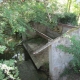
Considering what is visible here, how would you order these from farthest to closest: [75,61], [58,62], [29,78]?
[29,78], [58,62], [75,61]

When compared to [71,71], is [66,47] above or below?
above

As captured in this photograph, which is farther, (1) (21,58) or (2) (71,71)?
(1) (21,58)

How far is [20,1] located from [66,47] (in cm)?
313

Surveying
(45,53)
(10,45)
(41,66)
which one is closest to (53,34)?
(45,53)

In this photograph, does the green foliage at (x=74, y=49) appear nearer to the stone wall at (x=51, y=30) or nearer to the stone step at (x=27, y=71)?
the stone wall at (x=51, y=30)

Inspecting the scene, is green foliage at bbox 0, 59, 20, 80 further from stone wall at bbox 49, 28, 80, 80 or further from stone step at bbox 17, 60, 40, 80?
stone step at bbox 17, 60, 40, 80

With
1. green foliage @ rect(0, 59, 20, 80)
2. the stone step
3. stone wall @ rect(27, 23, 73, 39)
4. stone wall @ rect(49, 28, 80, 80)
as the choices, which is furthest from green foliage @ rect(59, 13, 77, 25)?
green foliage @ rect(0, 59, 20, 80)

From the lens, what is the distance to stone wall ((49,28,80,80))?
4539 millimetres

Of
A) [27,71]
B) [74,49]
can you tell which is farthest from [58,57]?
[27,71]

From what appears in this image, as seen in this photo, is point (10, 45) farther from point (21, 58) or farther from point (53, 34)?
point (53, 34)

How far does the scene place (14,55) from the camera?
7.07 meters

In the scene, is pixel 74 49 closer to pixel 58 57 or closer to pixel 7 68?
pixel 58 57

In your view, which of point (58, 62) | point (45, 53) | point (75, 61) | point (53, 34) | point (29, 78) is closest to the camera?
→ point (75, 61)

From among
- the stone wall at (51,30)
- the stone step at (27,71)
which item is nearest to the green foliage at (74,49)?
the stone wall at (51,30)
